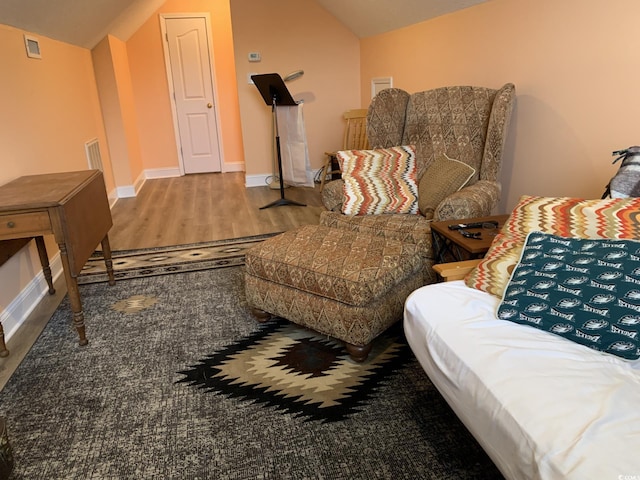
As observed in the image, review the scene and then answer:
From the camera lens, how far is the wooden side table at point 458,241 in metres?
1.82

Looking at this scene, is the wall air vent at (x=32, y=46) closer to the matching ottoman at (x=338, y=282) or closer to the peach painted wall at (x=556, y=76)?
the matching ottoman at (x=338, y=282)

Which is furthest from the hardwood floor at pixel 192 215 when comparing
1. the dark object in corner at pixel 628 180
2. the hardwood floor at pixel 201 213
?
the dark object in corner at pixel 628 180

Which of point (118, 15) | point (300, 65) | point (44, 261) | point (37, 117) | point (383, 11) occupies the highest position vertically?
point (118, 15)

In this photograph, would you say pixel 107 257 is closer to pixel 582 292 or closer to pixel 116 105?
pixel 582 292

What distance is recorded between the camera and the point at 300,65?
16.5 ft

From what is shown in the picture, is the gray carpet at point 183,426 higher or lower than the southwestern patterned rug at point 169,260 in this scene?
lower

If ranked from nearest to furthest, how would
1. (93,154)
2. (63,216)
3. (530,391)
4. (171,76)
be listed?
(530,391) < (63,216) < (93,154) < (171,76)

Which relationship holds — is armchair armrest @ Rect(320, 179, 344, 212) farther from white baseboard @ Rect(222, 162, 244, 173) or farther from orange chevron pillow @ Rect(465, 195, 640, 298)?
white baseboard @ Rect(222, 162, 244, 173)

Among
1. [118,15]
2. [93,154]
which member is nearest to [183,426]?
[93,154]

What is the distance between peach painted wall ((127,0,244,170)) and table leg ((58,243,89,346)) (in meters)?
4.24

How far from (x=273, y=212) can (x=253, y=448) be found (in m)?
2.88

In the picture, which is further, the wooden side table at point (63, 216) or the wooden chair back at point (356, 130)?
the wooden chair back at point (356, 130)

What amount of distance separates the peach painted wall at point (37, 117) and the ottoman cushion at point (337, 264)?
1.41 metres

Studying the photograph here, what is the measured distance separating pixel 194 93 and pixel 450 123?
13.6ft
